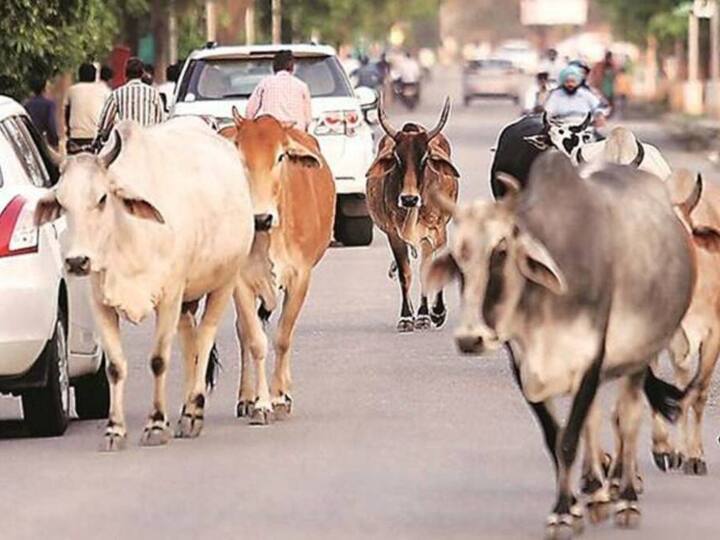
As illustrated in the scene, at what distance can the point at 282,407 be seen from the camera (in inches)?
603

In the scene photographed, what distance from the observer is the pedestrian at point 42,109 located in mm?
27984

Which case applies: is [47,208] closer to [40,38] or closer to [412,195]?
[412,195]

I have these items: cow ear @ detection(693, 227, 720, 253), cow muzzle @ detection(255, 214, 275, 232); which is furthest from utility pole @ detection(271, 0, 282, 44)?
cow ear @ detection(693, 227, 720, 253)

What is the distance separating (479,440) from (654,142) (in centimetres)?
4421

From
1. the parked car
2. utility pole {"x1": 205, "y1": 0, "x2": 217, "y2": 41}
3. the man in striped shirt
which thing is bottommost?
the parked car

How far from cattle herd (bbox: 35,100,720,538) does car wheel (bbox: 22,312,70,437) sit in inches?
14.9

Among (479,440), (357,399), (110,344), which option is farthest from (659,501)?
(357,399)

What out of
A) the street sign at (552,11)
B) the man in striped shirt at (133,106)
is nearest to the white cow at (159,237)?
the man in striped shirt at (133,106)

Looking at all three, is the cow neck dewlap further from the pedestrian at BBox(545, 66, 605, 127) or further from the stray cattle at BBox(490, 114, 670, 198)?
the pedestrian at BBox(545, 66, 605, 127)

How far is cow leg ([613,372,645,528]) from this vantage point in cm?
1138

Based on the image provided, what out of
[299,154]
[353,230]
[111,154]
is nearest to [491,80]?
[353,230]

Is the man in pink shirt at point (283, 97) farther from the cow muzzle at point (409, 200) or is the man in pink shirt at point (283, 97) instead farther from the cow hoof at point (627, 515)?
the cow hoof at point (627, 515)

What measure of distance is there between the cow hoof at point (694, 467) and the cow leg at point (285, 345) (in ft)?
9.74

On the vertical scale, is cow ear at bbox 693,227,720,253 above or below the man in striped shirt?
above
